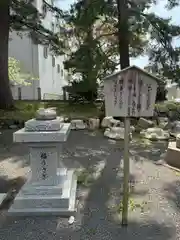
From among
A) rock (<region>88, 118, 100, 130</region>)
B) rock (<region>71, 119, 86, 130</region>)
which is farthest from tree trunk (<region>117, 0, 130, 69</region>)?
rock (<region>71, 119, 86, 130</region>)

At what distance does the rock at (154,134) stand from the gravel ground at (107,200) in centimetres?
113

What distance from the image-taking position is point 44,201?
3.33m

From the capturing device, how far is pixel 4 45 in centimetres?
1012

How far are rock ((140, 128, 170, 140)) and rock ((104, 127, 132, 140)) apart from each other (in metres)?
0.65

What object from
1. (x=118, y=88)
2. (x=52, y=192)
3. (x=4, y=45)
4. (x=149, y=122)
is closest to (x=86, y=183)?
(x=52, y=192)

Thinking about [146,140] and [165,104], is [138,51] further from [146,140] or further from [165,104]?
[146,140]

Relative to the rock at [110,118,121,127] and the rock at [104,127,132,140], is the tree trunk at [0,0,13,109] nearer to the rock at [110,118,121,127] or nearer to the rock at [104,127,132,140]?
the rock at [110,118,121,127]

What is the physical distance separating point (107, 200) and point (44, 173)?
896 millimetres

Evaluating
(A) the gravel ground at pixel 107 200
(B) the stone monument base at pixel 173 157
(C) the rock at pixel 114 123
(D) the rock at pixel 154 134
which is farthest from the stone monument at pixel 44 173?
(C) the rock at pixel 114 123

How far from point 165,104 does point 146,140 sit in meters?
3.07

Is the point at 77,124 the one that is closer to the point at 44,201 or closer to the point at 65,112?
the point at 65,112

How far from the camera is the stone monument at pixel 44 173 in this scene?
3.29 meters

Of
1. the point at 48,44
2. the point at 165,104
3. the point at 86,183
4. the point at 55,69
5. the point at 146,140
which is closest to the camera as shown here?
the point at 86,183

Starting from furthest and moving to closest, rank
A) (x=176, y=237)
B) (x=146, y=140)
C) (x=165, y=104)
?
(x=165, y=104) → (x=146, y=140) → (x=176, y=237)
